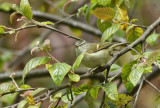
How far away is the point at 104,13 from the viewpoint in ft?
5.74

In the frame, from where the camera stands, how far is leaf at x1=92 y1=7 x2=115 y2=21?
1737 millimetres

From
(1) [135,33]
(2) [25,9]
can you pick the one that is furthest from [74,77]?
(1) [135,33]

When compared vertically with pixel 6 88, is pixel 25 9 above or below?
above

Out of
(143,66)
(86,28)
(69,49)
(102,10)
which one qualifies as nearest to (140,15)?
(69,49)

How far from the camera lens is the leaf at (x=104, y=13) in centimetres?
174

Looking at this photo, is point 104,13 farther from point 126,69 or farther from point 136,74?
point 136,74

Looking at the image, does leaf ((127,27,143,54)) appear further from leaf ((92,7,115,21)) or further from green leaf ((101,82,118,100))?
green leaf ((101,82,118,100))

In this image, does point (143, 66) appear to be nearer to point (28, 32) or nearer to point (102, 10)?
point (102, 10)

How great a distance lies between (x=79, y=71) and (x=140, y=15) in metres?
2.48

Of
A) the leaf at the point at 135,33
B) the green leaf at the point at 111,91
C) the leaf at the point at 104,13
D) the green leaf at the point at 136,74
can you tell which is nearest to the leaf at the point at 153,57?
the green leaf at the point at 136,74

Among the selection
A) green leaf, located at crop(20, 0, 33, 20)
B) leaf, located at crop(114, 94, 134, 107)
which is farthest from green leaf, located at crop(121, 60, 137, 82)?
green leaf, located at crop(20, 0, 33, 20)

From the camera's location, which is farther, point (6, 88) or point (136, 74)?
point (6, 88)

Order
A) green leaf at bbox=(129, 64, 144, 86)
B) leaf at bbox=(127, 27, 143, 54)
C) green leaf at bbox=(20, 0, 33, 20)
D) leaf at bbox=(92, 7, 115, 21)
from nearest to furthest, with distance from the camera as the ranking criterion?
green leaf at bbox=(129, 64, 144, 86) → green leaf at bbox=(20, 0, 33, 20) → leaf at bbox=(92, 7, 115, 21) → leaf at bbox=(127, 27, 143, 54)

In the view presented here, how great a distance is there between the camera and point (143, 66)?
1.41 metres
